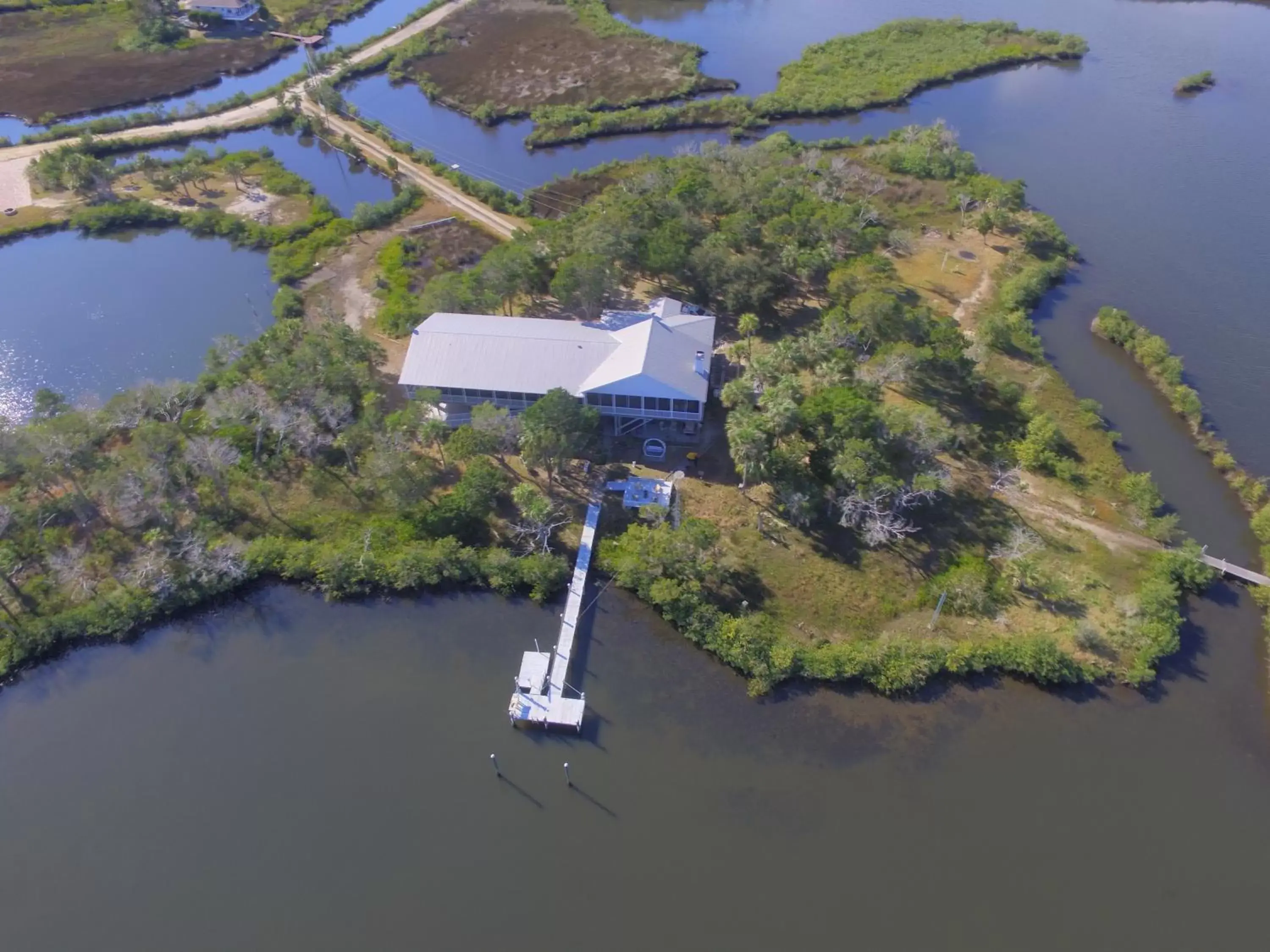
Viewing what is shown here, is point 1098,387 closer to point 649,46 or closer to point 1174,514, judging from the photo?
point 1174,514

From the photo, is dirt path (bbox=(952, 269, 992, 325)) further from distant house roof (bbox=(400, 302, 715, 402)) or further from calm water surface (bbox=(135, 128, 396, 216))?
calm water surface (bbox=(135, 128, 396, 216))

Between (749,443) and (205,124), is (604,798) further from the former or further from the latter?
(205,124)

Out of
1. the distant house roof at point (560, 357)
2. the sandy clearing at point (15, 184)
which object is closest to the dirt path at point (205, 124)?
the sandy clearing at point (15, 184)

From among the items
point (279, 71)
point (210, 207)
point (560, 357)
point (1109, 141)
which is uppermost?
point (1109, 141)

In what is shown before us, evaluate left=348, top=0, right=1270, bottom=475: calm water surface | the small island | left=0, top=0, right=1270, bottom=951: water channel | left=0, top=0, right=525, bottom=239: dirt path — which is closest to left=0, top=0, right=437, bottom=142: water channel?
left=0, top=0, right=525, bottom=239: dirt path

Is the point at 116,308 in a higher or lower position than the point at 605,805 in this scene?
lower

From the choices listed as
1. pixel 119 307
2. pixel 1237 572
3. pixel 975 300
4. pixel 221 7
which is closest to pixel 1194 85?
pixel 975 300
